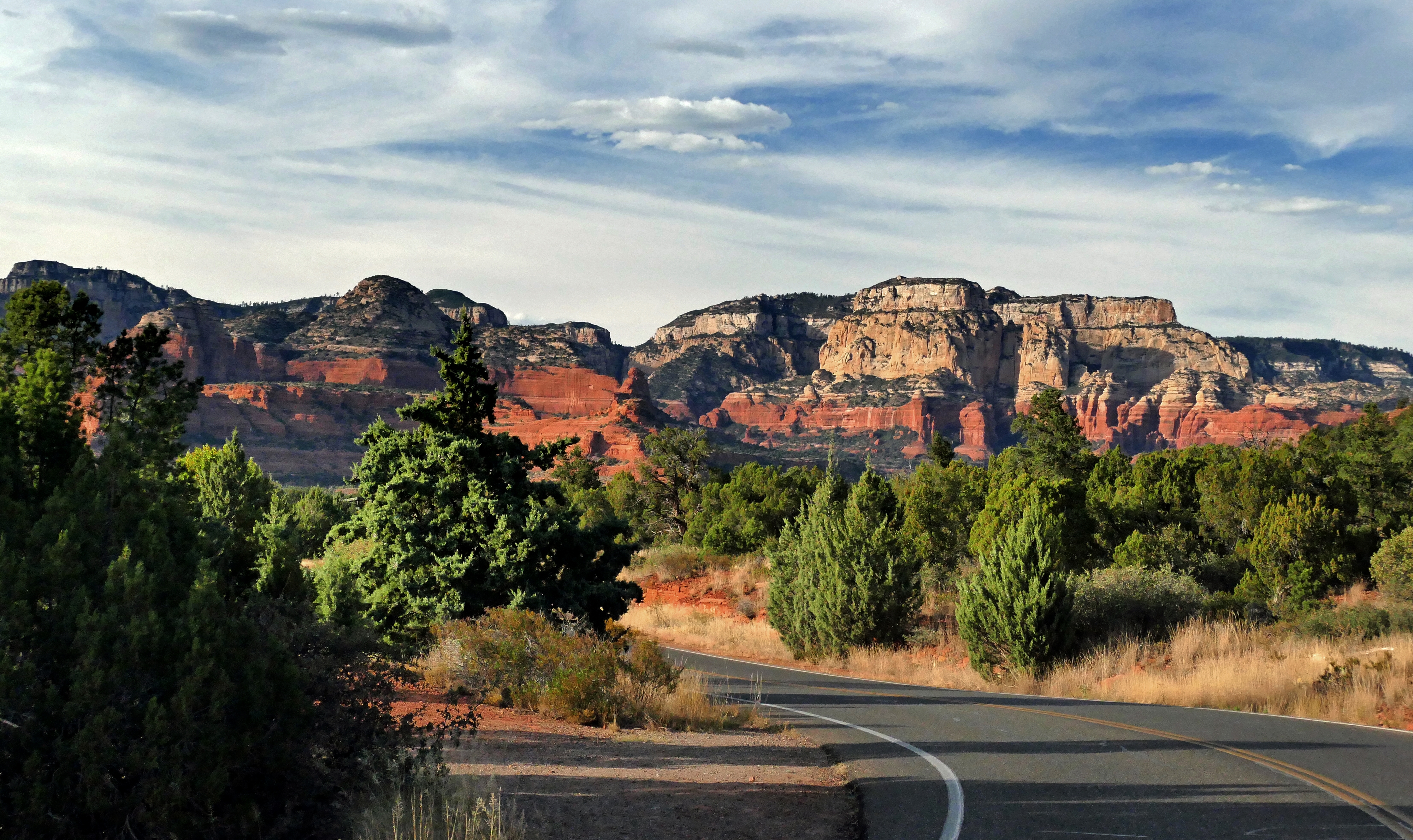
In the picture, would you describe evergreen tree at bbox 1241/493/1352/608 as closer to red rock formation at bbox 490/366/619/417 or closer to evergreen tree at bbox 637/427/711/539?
evergreen tree at bbox 637/427/711/539

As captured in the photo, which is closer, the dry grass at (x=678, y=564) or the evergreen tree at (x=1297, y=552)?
the evergreen tree at (x=1297, y=552)

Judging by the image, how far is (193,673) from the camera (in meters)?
5.74

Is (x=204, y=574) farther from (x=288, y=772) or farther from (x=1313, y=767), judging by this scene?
(x=1313, y=767)

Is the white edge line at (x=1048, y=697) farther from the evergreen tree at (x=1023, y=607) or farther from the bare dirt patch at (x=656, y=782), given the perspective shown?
the bare dirt patch at (x=656, y=782)

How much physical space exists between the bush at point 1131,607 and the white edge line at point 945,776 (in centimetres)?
749

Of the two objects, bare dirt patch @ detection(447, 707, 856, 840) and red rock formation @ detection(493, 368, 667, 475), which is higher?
red rock formation @ detection(493, 368, 667, 475)

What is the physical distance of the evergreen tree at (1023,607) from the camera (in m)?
18.3

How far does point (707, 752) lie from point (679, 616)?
73.9ft

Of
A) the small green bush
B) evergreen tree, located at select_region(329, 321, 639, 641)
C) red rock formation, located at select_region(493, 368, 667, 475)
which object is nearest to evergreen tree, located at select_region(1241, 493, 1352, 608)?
evergreen tree, located at select_region(329, 321, 639, 641)

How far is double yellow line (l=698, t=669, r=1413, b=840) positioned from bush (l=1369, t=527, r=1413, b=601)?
37.8 feet

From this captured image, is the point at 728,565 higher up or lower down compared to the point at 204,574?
lower down

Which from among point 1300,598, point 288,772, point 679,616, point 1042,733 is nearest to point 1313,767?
point 1042,733

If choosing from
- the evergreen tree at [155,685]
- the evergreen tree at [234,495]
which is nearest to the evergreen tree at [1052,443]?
the evergreen tree at [234,495]

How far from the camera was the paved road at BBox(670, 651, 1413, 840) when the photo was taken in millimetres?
7441
